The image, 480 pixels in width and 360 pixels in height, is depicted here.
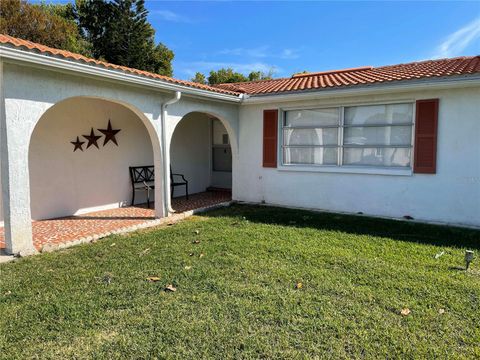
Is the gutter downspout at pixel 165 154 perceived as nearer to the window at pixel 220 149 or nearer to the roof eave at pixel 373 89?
the roof eave at pixel 373 89

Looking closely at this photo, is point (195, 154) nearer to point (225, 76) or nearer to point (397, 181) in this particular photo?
point (397, 181)

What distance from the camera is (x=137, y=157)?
1024 centimetres

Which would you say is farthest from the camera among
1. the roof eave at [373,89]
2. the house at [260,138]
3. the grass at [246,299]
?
the roof eave at [373,89]

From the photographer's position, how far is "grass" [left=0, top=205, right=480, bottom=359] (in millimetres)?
3043

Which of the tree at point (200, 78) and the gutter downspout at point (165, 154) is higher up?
the tree at point (200, 78)

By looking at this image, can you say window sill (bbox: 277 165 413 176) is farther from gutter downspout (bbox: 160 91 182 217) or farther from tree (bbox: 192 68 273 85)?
tree (bbox: 192 68 273 85)

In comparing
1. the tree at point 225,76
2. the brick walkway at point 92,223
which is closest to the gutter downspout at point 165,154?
the brick walkway at point 92,223

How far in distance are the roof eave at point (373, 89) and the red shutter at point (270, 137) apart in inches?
17.8

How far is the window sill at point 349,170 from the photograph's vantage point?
311 inches

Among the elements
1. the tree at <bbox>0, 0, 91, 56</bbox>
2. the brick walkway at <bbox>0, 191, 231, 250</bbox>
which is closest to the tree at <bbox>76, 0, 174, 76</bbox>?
the tree at <bbox>0, 0, 91, 56</bbox>

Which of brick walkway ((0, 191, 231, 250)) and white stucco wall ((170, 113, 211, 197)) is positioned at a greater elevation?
white stucco wall ((170, 113, 211, 197))

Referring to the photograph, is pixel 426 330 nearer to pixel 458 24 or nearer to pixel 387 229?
pixel 387 229

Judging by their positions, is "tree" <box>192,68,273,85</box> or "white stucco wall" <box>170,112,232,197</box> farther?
"tree" <box>192,68,273,85</box>

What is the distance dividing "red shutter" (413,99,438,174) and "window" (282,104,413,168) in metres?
0.30
